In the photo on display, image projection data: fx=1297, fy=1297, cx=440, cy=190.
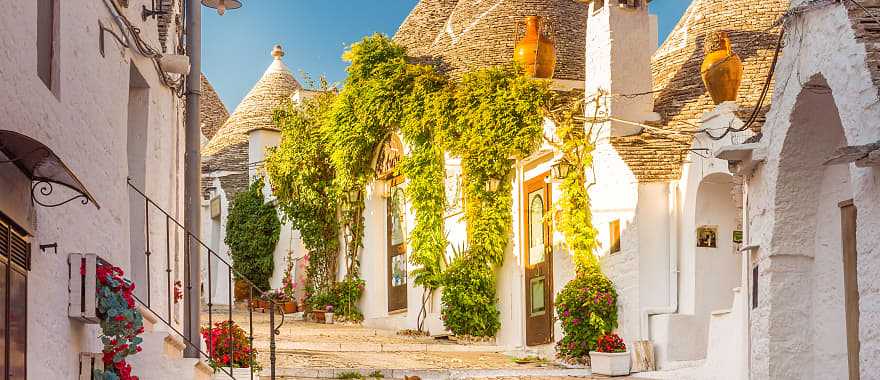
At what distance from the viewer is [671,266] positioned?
575 inches

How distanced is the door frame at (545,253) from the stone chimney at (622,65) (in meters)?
1.37

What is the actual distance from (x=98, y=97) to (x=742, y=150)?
5030mm

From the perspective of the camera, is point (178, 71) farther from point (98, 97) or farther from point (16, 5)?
point (16, 5)

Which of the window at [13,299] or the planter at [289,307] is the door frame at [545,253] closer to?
the planter at [289,307]

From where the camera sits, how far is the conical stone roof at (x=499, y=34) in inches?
779

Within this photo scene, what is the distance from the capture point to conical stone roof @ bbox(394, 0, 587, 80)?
1978 centimetres

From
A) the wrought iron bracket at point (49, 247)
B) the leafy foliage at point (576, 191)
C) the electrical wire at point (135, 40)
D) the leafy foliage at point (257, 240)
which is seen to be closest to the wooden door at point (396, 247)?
the leafy foliage at point (257, 240)

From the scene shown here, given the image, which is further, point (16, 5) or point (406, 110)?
point (406, 110)

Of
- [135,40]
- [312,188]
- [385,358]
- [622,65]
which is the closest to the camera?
[135,40]

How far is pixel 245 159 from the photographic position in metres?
28.8

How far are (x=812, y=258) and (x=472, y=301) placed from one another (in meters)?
7.87

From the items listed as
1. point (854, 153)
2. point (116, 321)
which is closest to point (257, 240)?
point (116, 321)

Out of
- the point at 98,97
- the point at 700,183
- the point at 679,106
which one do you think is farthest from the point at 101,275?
the point at 679,106

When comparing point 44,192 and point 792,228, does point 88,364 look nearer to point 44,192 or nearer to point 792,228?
point 44,192
